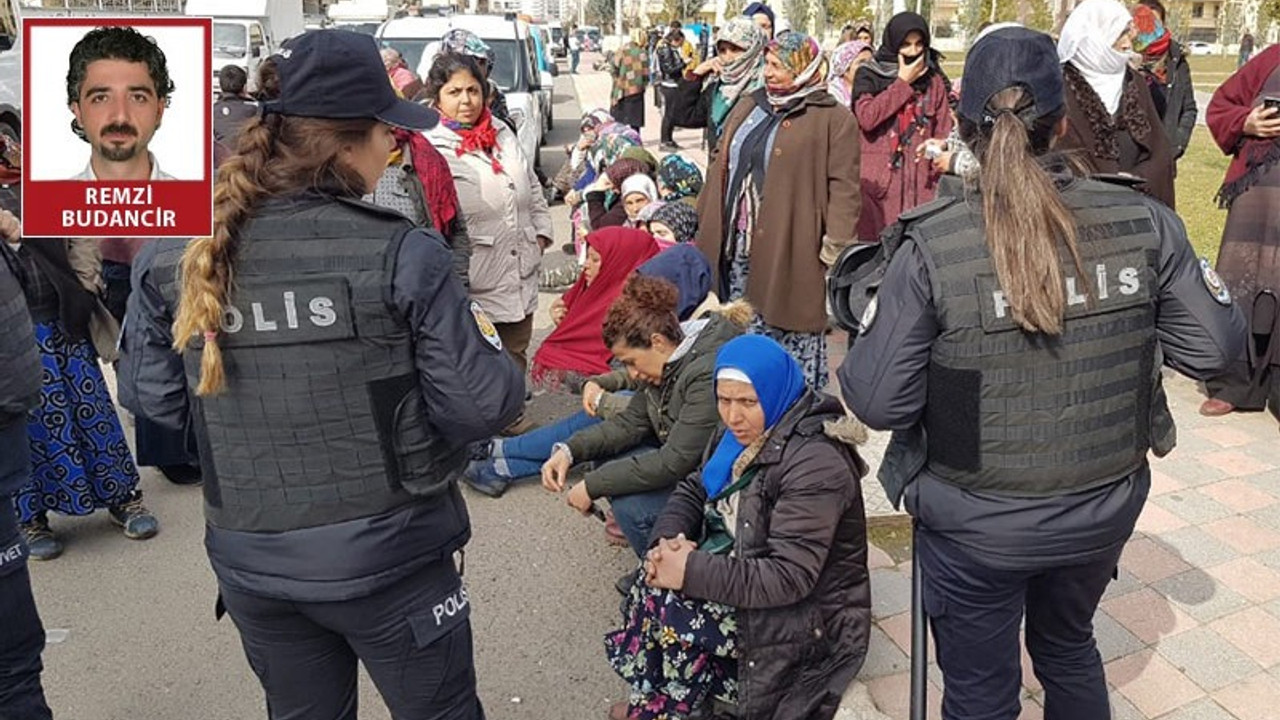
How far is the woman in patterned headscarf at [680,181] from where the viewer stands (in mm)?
6125

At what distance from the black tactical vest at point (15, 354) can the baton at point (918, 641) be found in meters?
2.10

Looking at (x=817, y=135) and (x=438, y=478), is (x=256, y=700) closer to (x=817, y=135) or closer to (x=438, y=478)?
(x=438, y=478)

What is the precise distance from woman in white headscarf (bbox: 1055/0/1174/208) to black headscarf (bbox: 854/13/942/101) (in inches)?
50.2

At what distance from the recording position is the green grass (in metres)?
8.91

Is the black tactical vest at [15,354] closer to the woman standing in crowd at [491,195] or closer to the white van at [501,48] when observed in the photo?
the woman standing in crowd at [491,195]

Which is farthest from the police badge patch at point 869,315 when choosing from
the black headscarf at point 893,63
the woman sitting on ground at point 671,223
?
the black headscarf at point 893,63

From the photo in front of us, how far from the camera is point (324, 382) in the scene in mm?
1848

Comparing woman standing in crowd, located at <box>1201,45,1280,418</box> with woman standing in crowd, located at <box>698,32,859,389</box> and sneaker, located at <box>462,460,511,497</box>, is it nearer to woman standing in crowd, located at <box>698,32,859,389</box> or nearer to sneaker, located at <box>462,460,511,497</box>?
woman standing in crowd, located at <box>698,32,859,389</box>

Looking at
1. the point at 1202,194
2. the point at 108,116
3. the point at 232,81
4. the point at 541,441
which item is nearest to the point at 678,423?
the point at 541,441

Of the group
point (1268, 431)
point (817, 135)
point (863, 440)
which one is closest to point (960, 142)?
point (863, 440)

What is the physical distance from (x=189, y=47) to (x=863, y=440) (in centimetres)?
180

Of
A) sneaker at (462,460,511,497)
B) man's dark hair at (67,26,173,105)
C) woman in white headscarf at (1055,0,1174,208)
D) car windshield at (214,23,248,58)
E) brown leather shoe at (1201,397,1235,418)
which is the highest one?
car windshield at (214,23,248,58)

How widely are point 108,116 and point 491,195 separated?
3.08m

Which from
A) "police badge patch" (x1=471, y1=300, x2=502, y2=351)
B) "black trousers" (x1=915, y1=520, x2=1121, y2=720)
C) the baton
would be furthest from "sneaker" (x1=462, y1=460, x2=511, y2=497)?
"police badge patch" (x1=471, y1=300, x2=502, y2=351)
